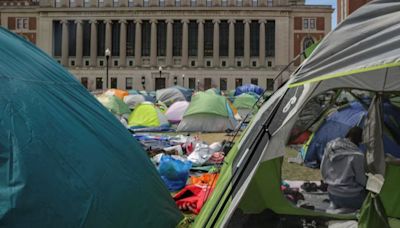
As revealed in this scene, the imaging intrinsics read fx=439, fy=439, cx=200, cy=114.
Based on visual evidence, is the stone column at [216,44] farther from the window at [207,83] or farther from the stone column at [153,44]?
the stone column at [153,44]

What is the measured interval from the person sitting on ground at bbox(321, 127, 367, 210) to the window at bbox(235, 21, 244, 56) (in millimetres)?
73339

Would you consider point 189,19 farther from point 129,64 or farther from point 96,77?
point 96,77

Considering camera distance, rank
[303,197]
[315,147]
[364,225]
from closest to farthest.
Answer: [364,225] → [303,197] → [315,147]

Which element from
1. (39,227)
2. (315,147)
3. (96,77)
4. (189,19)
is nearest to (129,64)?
(96,77)

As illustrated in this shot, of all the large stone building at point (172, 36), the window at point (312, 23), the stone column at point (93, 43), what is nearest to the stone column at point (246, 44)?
the large stone building at point (172, 36)

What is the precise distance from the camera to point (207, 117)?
18.8m

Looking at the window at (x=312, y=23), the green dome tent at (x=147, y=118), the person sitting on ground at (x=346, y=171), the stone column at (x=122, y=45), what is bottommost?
the green dome tent at (x=147, y=118)

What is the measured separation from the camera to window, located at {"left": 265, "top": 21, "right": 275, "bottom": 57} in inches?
3025

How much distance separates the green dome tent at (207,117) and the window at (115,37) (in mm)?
62208

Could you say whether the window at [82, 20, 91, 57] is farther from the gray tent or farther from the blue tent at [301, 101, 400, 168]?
the gray tent

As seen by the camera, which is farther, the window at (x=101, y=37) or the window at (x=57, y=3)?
the window at (x=101, y=37)

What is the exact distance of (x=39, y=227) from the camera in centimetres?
391

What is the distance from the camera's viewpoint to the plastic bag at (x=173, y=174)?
25.3ft

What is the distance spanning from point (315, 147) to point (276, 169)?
4202mm
